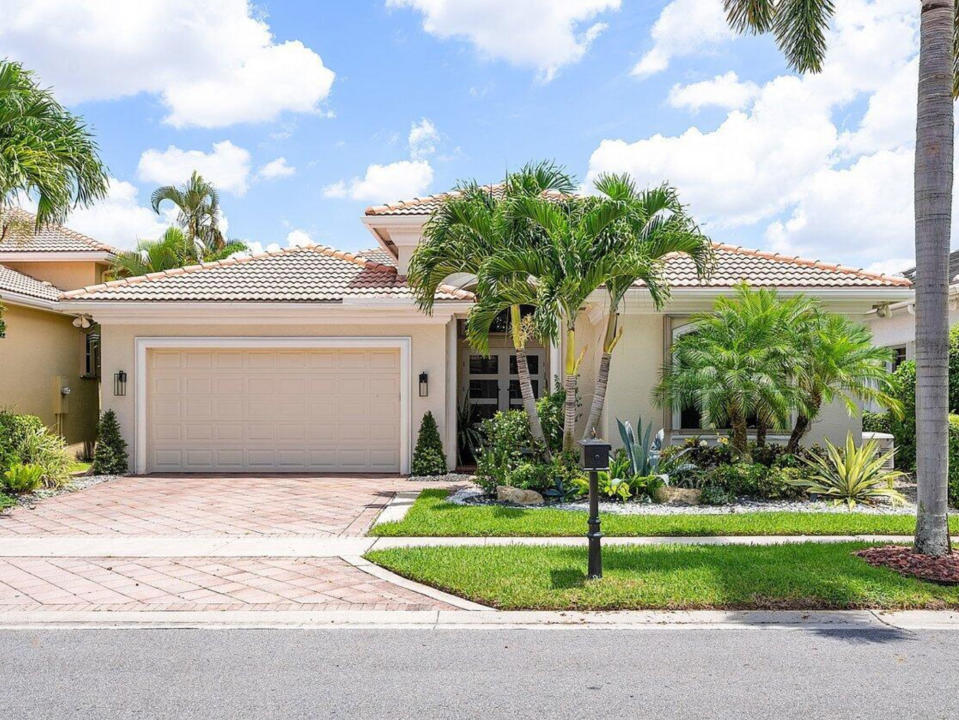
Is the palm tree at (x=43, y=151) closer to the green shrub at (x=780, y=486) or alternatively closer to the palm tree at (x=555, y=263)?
the palm tree at (x=555, y=263)

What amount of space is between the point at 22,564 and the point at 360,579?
354 cm

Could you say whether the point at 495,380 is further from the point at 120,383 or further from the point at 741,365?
the point at 120,383

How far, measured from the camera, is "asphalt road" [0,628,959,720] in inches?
166

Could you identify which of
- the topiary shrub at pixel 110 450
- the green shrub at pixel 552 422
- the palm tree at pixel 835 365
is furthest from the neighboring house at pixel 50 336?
the palm tree at pixel 835 365

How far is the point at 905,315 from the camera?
16.7 metres

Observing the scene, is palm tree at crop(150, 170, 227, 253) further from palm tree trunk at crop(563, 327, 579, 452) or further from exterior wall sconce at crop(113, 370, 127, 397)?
palm tree trunk at crop(563, 327, 579, 452)

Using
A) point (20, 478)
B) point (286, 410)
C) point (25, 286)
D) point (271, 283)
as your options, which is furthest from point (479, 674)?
point (25, 286)

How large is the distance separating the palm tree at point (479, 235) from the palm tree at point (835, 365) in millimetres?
3899

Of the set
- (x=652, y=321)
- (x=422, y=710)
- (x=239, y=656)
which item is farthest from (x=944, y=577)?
(x=652, y=321)

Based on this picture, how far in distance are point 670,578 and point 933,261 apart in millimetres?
3801

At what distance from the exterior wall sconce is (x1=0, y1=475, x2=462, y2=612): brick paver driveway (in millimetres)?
1752

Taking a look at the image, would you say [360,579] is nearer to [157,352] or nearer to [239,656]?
[239,656]

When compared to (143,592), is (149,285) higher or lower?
higher

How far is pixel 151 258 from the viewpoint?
1873cm
